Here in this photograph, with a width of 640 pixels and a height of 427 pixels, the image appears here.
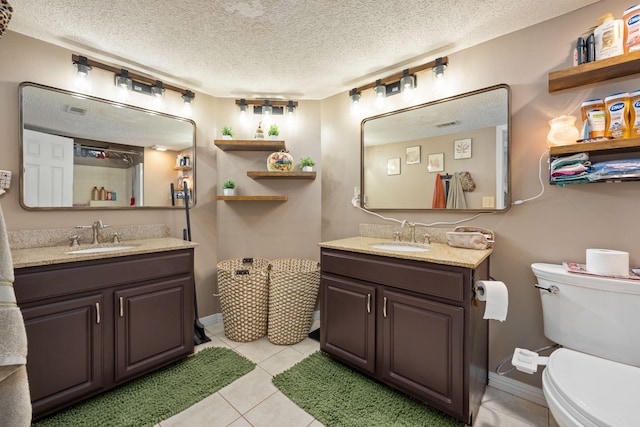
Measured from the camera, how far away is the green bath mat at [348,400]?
1451 mm

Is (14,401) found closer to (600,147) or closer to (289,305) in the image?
(289,305)

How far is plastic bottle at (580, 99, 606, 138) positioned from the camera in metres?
1.40

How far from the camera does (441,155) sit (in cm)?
201

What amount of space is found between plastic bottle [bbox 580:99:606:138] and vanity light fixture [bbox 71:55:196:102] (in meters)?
2.84

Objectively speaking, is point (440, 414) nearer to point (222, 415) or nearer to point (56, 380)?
point (222, 415)

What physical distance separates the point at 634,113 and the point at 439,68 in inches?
42.6

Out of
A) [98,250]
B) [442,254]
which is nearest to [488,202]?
[442,254]

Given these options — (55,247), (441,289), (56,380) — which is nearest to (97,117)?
(55,247)

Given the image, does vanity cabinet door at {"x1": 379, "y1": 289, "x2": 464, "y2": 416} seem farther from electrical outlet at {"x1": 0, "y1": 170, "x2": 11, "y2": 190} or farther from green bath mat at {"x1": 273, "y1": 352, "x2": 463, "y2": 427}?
electrical outlet at {"x1": 0, "y1": 170, "x2": 11, "y2": 190}

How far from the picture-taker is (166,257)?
1.87 metres

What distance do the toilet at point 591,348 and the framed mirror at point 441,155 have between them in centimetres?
59

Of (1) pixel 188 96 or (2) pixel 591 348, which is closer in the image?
(2) pixel 591 348

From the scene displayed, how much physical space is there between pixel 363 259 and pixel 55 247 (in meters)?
2.09

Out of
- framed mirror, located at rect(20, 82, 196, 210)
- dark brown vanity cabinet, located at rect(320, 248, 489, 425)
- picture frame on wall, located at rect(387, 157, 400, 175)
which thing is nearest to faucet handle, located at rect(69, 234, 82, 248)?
framed mirror, located at rect(20, 82, 196, 210)
